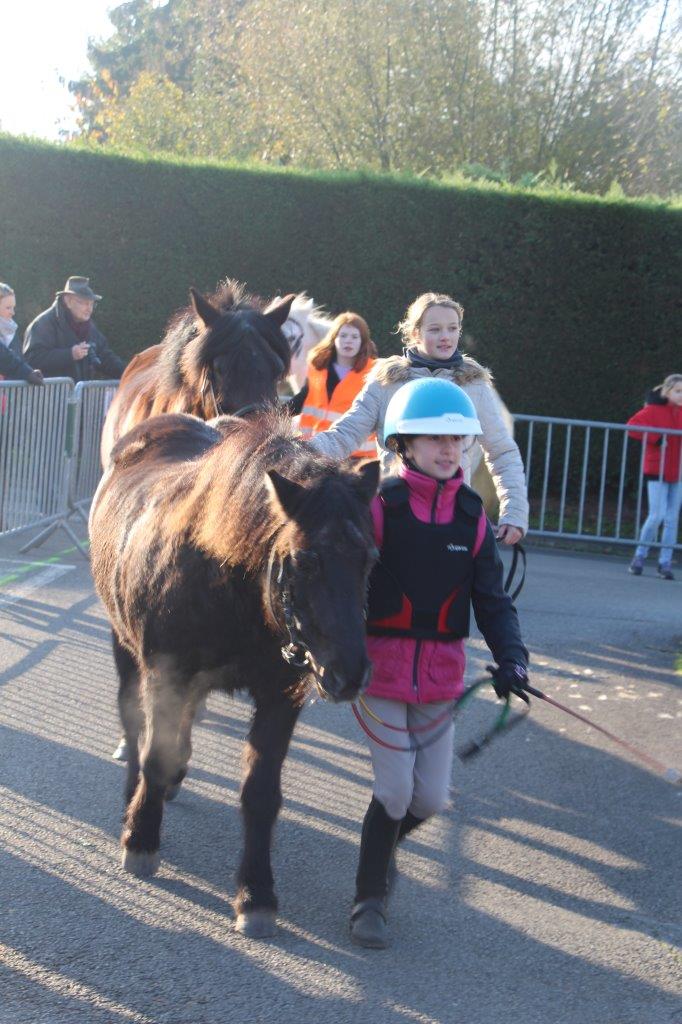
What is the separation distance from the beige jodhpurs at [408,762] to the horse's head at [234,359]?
2.47m

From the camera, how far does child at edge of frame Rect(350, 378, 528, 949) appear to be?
3990 millimetres

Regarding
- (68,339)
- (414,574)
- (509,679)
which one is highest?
(68,339)

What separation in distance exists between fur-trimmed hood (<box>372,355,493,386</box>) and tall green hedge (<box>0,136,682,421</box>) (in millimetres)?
9542

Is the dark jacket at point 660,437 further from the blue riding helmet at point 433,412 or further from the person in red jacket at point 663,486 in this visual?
the blue riding helmet at point 433,412

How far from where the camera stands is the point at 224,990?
359 cm

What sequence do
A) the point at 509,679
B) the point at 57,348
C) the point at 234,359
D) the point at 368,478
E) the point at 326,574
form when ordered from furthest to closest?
the point at 57,348
the point at 234,359
the point at 509,679
the point at 368,478
the point at 326,574

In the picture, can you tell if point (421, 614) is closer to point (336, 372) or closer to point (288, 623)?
Result: point (288, 623)

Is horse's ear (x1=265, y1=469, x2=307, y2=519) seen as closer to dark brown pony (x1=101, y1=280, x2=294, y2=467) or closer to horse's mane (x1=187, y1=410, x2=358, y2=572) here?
horse's mane (x1=187, y1=410, x2=358, y2=572)

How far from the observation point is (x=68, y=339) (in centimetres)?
1143

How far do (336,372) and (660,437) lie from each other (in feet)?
14.6

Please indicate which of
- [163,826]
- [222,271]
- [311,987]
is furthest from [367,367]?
[222,271]

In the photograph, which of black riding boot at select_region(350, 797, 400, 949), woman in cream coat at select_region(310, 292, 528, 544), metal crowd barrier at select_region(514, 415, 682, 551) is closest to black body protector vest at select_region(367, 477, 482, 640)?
black riding boot at select_region(350, 797, 400, 949)

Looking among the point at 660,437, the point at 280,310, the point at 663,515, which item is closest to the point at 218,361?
the point at 280,310

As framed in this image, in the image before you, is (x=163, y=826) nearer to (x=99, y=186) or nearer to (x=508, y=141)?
(x=99, y=186)
